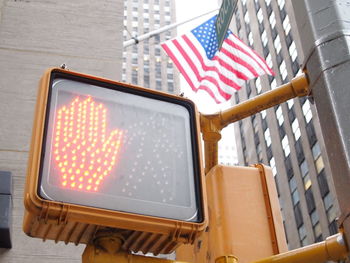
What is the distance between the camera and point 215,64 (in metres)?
9.14

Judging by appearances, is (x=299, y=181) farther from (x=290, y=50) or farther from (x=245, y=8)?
(x=245, y=8)

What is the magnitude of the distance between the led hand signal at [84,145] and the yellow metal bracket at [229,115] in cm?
104

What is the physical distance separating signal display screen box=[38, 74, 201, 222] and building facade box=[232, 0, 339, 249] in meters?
37.5

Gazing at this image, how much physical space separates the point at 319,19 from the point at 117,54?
5583 millimetres

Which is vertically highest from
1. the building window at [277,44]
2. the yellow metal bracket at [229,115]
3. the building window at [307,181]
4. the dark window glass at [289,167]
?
the building window at [277,44]

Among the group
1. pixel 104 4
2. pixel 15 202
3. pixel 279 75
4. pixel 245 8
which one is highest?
pixel 245 8

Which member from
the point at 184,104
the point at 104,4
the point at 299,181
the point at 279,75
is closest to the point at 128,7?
the point at 279,75

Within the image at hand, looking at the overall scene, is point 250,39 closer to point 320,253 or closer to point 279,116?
point 279,116

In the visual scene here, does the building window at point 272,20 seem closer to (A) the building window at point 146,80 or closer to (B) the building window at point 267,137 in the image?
(B) the building window at point 267,137

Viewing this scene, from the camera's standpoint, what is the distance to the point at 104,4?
8.73 metres

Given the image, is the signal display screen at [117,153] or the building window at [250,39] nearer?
the signal display screen at [117,153]

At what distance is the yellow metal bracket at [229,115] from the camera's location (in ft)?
10.6

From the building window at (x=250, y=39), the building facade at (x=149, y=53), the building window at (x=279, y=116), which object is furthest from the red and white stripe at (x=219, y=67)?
the building facade at (x=149, y=53)

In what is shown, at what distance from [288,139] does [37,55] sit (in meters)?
44.3
